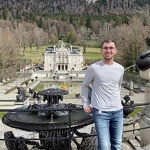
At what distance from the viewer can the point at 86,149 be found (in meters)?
7.68

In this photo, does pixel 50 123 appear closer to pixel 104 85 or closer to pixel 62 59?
pixel 104 85

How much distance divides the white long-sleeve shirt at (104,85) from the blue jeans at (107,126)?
0.29 feet

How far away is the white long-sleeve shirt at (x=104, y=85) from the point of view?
15.5ft

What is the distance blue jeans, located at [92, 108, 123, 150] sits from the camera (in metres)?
4.75

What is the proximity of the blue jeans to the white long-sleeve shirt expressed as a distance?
0.29 ft

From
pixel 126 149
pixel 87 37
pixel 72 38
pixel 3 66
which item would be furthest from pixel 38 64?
pixel 126 149

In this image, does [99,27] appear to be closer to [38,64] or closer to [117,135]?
[38,64]

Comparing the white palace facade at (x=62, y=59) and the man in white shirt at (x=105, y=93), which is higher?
the man in white shirt at (x=105, y=93)

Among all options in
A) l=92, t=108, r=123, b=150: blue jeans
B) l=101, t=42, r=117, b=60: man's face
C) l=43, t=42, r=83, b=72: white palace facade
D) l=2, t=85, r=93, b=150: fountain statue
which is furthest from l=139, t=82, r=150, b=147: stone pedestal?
l=43, t=42, r=83, b=72: white palace facade

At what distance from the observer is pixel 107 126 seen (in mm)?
4789

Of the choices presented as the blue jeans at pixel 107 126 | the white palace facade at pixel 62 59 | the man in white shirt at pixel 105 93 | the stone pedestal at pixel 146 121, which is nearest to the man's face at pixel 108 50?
the man in white shirt at pixel 105 93

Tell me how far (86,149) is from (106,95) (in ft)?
10.8

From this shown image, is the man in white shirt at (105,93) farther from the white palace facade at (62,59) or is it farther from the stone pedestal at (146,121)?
the white palace facade at (62,59)

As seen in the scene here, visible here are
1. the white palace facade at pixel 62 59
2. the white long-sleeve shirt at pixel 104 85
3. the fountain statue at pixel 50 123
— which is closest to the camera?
the white long-sleeve shirt at pixel 104 85
